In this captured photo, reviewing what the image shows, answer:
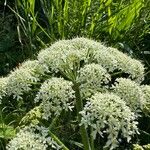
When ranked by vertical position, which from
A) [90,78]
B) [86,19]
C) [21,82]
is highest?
[90,78]

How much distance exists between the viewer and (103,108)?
2227 millimetres

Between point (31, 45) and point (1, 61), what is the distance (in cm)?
58

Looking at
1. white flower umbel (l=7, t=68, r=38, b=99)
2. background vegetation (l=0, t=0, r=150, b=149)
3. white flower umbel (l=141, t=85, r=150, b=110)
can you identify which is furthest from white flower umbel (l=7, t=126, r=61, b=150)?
background vegetation (l=0, t=0, r=150, b=149)

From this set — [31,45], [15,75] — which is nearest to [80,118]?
[15,75]

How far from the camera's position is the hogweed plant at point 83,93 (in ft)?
7.33

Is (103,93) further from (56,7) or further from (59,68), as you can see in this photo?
(56,7)

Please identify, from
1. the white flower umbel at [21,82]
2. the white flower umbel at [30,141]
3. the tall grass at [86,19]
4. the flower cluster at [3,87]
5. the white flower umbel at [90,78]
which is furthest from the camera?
the tall grass at [86,19]

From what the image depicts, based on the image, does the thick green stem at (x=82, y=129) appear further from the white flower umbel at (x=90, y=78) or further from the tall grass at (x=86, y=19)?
the tall grass at (x=86, y=19)

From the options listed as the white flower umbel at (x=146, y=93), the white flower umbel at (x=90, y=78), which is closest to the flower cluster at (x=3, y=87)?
the white flower umbel at (x=90, y=78)

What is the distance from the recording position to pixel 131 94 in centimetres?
247

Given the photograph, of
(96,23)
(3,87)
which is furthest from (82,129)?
(96,23)

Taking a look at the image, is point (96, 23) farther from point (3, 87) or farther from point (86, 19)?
point (3, 87)

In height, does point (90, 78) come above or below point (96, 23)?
above

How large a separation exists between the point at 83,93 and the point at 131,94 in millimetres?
248
